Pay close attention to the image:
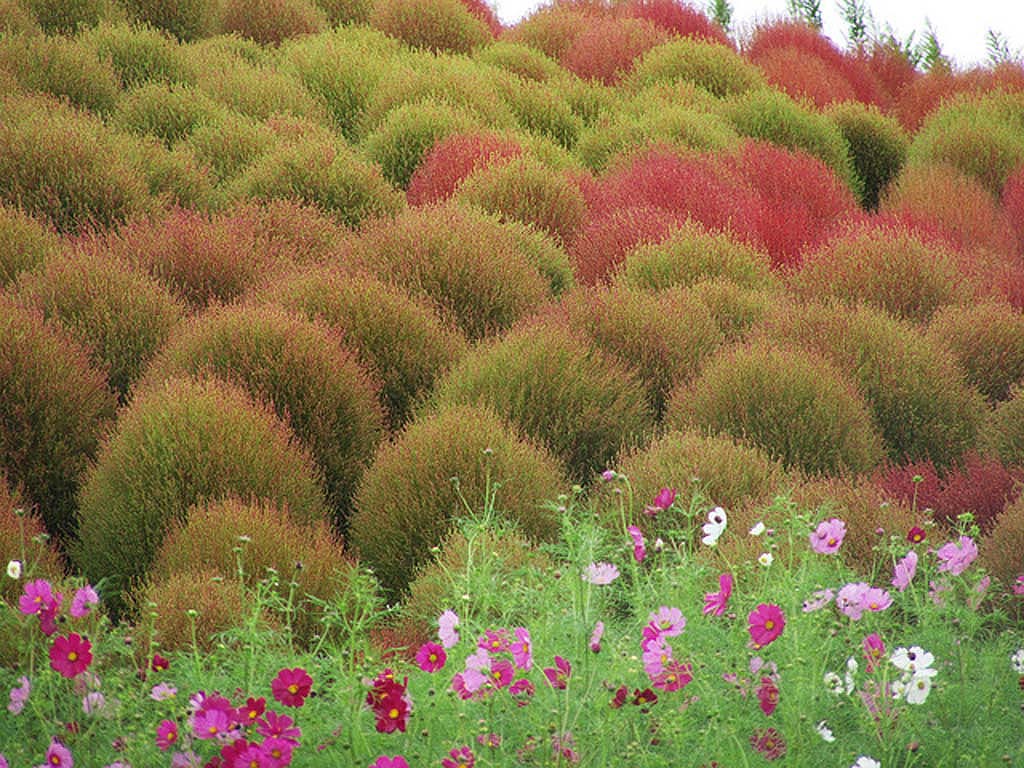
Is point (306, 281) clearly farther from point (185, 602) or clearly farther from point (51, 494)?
point (185, 602)

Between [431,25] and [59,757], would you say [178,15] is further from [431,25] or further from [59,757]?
[59,757]

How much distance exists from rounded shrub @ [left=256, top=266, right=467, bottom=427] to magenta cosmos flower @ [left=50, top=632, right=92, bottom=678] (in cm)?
258

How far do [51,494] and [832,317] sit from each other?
3073 millimetres

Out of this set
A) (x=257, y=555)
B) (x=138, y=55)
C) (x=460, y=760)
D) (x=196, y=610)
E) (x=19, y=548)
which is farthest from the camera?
(x=138, y=55)

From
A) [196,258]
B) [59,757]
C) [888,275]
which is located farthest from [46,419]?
[888,275]

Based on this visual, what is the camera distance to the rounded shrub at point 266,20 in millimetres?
8898

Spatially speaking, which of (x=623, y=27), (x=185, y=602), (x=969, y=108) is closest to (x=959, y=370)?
(x=185, y=602)

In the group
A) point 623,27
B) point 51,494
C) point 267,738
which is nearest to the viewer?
point 267,738

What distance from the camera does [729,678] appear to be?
262cm

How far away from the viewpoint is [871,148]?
8719mm

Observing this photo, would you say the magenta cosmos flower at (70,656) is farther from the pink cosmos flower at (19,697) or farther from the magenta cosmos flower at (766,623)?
the magenta cosmos flower at (766,623)

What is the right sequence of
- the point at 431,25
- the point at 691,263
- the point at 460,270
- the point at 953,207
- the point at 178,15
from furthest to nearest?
the point at 431,25
the point at 178,15
the point at 953,207
the point at 691,263
the point at 460,270

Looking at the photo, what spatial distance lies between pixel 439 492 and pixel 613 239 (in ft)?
7.99

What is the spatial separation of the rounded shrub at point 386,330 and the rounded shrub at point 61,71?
2.83 meters
